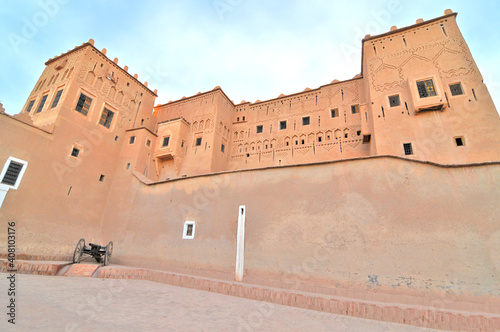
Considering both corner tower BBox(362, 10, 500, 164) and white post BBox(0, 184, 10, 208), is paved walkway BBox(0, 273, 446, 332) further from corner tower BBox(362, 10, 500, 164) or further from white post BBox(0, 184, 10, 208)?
corner tower BBox(362, 10, 500, 164)

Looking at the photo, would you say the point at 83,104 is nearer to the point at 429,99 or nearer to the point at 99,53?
the point at 99,53

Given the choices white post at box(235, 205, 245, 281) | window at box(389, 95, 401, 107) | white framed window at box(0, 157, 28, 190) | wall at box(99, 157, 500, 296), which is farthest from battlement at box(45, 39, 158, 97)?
window at box(389, 95, 401, 107)

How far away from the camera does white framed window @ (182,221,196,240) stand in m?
9.81

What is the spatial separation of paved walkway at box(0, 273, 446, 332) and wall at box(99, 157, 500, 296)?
1758mm

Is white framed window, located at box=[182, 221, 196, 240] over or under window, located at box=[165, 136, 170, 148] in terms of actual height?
under

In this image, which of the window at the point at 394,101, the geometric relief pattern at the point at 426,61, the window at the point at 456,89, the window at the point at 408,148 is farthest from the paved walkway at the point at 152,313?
the geometric relief pattern at the point at 426,61

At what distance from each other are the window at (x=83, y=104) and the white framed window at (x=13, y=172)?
4777mm

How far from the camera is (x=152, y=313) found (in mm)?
4395

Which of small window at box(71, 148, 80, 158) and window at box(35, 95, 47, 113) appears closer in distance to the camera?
small window at box(71, 148, 80, 158)

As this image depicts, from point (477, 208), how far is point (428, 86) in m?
8.89

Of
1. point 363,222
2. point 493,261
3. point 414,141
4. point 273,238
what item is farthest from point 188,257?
point 414,141

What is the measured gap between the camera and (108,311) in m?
4.21

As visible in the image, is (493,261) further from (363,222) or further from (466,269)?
(363,222)

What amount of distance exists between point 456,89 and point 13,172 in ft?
73.7
